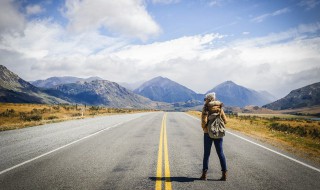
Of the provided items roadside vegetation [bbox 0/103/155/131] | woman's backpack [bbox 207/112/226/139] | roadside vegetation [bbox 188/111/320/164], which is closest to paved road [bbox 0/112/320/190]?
woman's backpack [bbox 207/112/226/139]

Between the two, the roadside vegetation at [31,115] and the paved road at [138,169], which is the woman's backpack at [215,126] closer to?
the paved road at [138,169]

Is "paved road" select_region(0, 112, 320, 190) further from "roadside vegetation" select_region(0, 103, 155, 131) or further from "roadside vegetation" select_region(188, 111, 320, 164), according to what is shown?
"roadside vegetation" select_region(0, 103, 155, 131)

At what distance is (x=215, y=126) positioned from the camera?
21.4 ft

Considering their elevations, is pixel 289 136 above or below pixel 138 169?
below

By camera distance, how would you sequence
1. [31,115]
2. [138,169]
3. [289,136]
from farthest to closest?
[31,115] → [289,136] → [138,169]

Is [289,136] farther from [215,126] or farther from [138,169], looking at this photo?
[138,169]

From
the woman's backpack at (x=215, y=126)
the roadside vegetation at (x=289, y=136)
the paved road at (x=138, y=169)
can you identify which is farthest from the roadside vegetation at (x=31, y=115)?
the roadside vegetation at (x=289, y=136)

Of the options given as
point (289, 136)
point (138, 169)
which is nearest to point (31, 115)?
point (289, 136)

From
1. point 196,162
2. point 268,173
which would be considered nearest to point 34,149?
point 196,162

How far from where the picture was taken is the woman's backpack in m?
6.49

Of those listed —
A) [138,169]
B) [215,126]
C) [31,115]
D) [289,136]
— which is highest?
[215,126]

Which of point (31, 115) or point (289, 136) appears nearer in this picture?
point (289, 136)

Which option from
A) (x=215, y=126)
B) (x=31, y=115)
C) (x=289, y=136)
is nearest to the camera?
(x=215, y=126)

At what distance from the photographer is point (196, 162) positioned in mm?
8148
